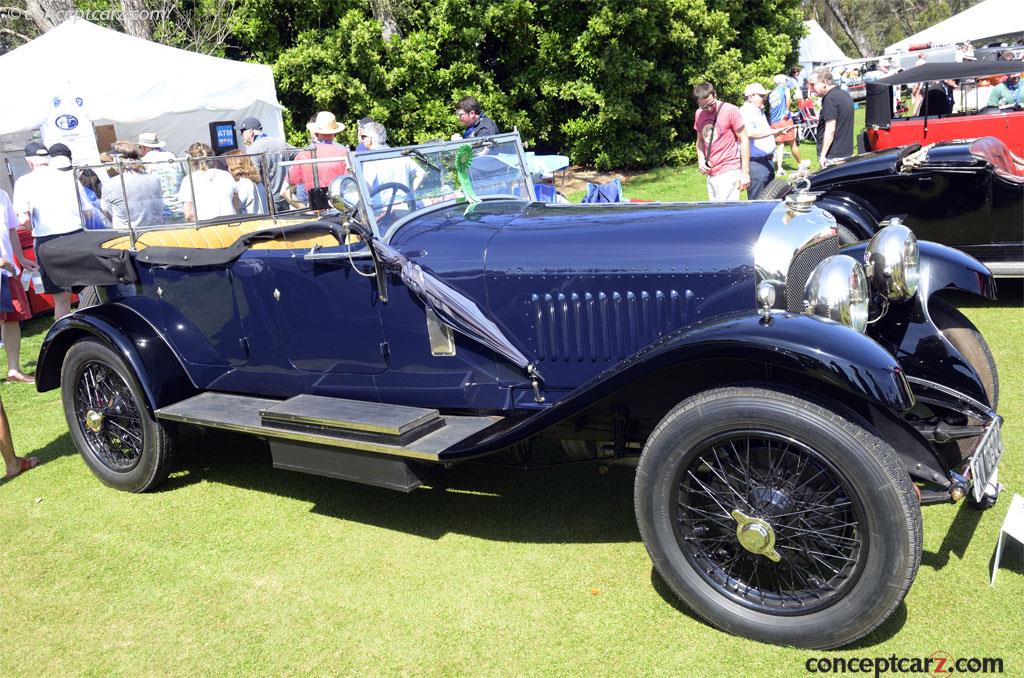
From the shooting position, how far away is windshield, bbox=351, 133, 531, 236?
404cm

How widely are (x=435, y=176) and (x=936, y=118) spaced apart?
24.2 ft

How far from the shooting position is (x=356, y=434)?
374cm

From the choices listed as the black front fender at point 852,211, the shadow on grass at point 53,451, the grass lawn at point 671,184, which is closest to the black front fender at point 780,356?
the shadow on grass at point 53,451

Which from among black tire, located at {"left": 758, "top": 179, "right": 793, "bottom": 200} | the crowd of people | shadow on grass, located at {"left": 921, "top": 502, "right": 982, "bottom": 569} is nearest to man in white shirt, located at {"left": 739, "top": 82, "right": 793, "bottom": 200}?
the crowd of people

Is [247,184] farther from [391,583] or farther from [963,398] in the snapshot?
[963,398]

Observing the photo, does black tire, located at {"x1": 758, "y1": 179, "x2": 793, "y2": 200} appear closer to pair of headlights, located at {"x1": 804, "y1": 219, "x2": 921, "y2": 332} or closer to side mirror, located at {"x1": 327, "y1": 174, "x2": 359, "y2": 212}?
pair of headlights, located at {"x1": 804, "y1": 219, "x2": 921, "y2": 332}

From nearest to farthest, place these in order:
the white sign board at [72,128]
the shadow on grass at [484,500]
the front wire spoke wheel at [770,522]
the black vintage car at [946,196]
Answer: the front wire spoke wheel at [770,522] → the shadow on grass at [484,500] → the black vintage car at [946,196] → the white sign board at [72,128]

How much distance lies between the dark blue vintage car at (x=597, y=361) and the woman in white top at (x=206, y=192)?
0.37 feet

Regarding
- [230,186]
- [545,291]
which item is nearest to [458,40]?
[230,186]

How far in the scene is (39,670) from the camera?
322 cm

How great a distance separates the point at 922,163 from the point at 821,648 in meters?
5.19

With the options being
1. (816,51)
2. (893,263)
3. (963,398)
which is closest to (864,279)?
(893,263)

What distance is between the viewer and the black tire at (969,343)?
160 inches

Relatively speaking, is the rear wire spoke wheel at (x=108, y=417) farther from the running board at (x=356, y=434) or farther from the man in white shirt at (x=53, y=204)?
the man in white shirt at (x=53, y=204)
